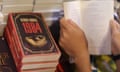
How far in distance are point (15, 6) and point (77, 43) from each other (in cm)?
24

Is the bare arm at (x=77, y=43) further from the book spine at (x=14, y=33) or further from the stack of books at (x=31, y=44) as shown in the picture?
the book spine at (x=14, y=33)

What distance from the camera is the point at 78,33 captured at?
→ 0.88 meters

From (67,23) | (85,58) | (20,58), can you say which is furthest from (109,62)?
(20,58)

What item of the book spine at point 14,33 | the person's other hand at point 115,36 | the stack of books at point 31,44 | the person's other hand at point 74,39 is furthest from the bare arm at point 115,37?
the book spine at point 14,33

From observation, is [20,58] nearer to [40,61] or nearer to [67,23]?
[40,61]

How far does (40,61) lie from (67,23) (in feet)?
0.52

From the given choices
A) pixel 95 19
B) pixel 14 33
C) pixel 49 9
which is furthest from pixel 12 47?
pixel 95 19

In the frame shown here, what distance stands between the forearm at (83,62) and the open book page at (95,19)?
44 mm

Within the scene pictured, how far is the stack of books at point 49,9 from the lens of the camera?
893 mm

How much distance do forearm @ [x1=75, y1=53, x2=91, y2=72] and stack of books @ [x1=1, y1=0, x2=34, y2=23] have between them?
24 centimetres

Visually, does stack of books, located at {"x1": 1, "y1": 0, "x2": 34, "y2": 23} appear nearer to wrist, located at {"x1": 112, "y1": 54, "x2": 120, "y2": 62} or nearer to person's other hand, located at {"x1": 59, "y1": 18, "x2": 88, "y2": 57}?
person's other hand, located at {"x1": 59, "y1": 18, "x2": 88, "y2": 57}

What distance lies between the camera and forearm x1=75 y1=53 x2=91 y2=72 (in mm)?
876

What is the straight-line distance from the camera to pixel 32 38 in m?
0.83

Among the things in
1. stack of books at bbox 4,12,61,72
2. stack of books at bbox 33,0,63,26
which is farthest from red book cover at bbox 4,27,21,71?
stack of books at bbox 33,0,63,26
